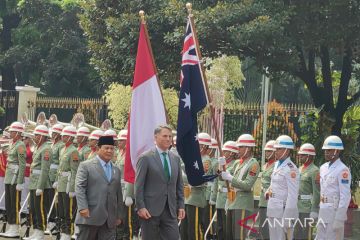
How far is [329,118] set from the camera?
67.9ft

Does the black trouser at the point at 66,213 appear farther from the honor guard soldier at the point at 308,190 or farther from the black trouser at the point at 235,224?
the honor guard soldier at the point at 308,190

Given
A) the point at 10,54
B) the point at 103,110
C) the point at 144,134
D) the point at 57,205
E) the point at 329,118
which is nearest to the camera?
the point at 144,134

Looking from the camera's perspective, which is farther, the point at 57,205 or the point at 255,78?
the point at 255,78

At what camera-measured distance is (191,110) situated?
1273 cm

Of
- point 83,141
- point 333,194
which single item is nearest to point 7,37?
point 83,141

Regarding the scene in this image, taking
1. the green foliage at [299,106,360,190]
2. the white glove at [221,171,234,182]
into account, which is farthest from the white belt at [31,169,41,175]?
the green foliage at [299,106,360,190]

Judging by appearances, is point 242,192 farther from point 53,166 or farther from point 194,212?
point 53,166

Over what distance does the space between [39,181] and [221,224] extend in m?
3.17

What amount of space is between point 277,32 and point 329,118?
102 inches

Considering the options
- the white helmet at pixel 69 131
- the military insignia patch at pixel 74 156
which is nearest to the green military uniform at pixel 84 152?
the military insignia patch at pixel 74 156

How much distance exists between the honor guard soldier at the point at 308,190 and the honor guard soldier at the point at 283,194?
276 millimetres

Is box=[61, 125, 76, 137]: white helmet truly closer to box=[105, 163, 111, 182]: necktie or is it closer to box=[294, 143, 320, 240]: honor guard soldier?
box=[294, 143, 320, 240]: honor guard soldier

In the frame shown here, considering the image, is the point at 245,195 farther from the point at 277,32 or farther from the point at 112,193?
the point at 277,32

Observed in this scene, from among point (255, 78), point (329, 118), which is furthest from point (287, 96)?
point (329, 118)
